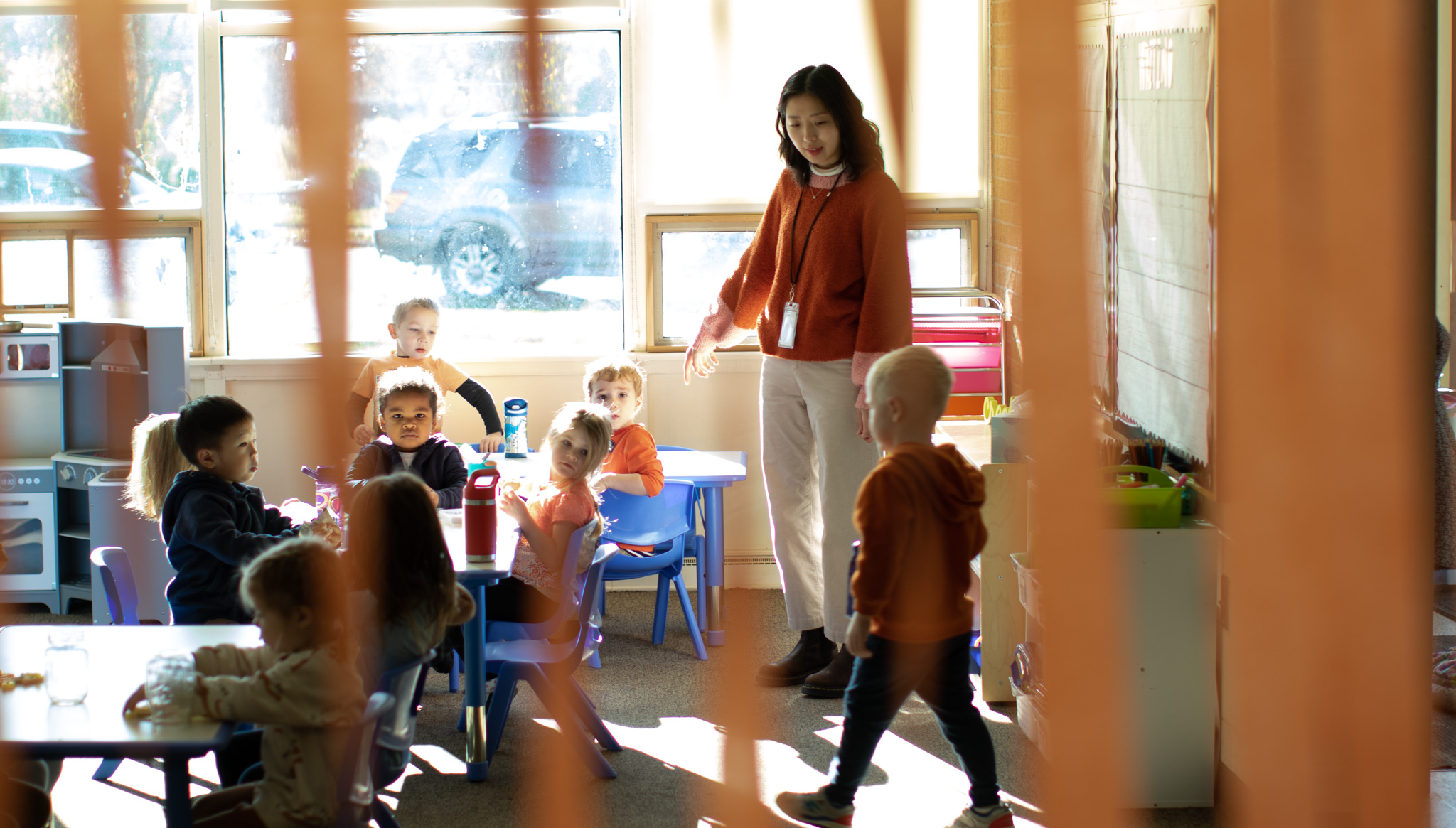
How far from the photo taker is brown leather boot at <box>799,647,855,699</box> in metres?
3.15

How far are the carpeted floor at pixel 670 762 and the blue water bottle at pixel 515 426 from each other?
0.84 meters

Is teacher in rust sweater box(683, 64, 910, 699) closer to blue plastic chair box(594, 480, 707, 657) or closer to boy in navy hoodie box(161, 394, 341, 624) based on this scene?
blue plastic chair box(594, 480, 707, 657)

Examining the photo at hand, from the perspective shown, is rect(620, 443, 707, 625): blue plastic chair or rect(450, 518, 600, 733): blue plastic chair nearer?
rect(450, 518, 600, 733): blue plastic chair

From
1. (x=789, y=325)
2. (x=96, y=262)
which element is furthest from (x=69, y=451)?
(x=96, y=262)

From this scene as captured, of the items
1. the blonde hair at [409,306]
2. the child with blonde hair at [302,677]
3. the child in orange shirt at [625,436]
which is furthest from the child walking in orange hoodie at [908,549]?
the blonde hair at [409,306]

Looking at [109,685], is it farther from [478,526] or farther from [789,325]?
[789,325]

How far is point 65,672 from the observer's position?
2.03 metres

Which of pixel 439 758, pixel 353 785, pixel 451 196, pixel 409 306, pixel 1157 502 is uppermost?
pixel 451 196

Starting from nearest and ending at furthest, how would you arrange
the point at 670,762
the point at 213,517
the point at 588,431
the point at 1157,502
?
the point at 213,517 < the point at 1157,502 < the point at 670,762 < the point at 588,431

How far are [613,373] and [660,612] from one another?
806mm

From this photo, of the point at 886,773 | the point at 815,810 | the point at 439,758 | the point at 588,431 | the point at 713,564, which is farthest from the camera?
the point at 713,564

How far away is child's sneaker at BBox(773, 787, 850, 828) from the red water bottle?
4.75 ft

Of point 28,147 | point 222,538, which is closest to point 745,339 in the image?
Result: point 222,538

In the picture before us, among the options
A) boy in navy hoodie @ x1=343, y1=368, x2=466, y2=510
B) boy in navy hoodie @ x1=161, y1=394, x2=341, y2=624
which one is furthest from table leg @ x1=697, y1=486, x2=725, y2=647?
boy in navy hoodie @ x1=161, y1=394, x2=341, y2=624
